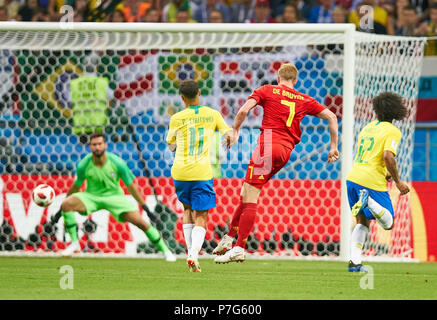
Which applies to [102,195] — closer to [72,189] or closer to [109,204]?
[109,204]

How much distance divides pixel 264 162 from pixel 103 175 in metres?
2.91

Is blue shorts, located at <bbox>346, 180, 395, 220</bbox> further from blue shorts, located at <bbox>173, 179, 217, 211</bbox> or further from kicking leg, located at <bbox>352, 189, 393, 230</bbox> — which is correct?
blue shorts, located at <bbox>173, 179, 217, 211</bbox>

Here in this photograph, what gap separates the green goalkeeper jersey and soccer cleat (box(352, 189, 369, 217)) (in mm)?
3032

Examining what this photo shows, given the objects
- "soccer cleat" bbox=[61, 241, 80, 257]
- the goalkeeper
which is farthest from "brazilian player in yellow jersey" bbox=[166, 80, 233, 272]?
"soccer cleat" bbox=[61, 241, 80, 257]

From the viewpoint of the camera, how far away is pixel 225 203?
10.1 meters

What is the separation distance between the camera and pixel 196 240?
7422 millimetres

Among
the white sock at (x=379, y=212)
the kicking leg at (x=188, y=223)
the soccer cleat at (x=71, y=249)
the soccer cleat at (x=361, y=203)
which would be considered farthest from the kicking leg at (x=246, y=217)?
the soccer cleat at (x=71, y=249)

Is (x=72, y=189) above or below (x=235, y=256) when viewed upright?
above

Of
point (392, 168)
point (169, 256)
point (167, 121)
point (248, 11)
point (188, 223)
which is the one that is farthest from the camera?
point (248, 11)

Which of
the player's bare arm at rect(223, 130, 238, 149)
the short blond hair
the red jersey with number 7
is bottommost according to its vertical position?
the player's bare arm at rect(223, 130, 238, 149)

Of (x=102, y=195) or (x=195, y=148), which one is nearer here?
(x=195, y=148)

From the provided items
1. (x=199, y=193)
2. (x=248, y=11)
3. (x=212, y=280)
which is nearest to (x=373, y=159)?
(x=199, y=193)

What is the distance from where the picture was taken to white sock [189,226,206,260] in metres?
7.36

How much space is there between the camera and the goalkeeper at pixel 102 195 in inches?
373
